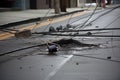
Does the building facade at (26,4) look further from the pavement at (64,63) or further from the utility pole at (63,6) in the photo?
the pavement at (64,63)

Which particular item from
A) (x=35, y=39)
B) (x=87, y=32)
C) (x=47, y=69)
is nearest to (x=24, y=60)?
(x=47, y=69)

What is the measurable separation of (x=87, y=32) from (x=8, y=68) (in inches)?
252

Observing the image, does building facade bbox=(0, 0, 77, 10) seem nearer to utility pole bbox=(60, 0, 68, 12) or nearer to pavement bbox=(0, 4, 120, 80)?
utility pole bbox=(60, 0, 68, 12)

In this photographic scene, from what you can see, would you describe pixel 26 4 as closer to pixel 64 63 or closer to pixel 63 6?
pixel 63 6

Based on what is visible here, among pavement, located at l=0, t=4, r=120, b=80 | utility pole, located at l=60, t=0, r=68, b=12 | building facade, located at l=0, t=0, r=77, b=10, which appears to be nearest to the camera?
pavement, located at l=0, t=4, r=120, b=80

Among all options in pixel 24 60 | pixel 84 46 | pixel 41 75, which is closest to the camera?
pixel 41 75

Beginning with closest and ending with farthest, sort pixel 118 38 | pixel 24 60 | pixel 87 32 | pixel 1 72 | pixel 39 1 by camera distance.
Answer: pixel 1 72
pixel 24 60
pixel 118 38
pixel 87 32
pixel 39 1

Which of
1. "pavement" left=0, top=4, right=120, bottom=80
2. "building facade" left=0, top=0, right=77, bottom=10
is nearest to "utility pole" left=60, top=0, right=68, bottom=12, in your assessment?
"building facade" left=0, top=0, right=77, bottom=10

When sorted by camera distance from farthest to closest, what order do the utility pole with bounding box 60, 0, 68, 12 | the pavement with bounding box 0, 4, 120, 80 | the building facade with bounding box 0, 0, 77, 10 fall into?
the building facade with bounding box 0, 0, 77, 10 → the utility pole with bounding box 60, 0, 68, 12 → the pavement with bounding box 0, 4, 120, 80

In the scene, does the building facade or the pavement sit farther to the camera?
the building facade

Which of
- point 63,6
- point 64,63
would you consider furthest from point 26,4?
point 64,63

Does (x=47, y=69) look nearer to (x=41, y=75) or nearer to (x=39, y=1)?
(x=41, y=75)

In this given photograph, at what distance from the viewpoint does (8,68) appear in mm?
7719

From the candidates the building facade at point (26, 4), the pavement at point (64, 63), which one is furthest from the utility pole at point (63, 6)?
the pavement at point (64, 63)
